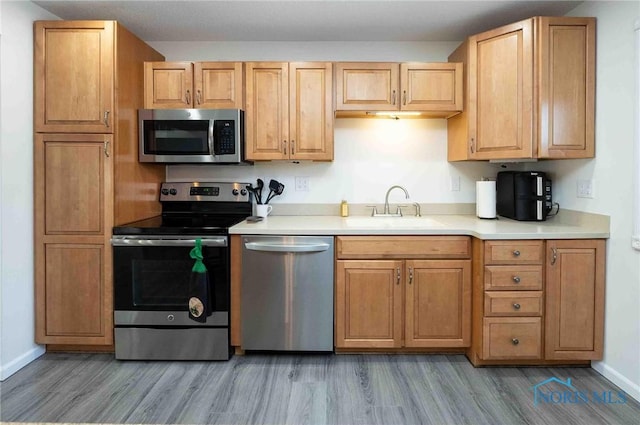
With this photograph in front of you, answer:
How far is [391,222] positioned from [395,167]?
56 cm

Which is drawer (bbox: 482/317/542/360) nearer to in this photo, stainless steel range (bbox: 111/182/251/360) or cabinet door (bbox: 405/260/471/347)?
cabinet door (bbox: 405/260/471/347)

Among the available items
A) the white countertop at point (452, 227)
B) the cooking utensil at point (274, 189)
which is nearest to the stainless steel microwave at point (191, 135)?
the cooking utensil at point (274, 189)

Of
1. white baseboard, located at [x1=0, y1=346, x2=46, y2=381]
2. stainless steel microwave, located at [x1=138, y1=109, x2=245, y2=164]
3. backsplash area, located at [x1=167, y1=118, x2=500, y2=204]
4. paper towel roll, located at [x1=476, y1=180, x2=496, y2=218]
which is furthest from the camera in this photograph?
backsplash area, located at [x1=167, y1=118, x2=500, y2=204]

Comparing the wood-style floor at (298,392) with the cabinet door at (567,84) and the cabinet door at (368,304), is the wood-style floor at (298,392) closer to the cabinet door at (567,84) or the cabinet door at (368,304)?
the cabinet door at (368,304)

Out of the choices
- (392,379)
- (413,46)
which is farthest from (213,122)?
(392,379)

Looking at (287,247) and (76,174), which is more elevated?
(76,174)

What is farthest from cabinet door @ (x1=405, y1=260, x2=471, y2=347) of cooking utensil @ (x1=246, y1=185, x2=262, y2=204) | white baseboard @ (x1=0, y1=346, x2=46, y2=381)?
white baseboard @ (x1=0, y1=346, x2=46, y2=381)

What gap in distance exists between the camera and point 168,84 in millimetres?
2805

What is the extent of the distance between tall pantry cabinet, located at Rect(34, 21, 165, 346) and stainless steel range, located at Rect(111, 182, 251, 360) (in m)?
0.11

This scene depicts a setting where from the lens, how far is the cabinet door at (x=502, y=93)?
246cm

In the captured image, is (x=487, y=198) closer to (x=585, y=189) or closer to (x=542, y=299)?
(x=585, y=189)

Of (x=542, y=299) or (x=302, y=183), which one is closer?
(x=542, y=299)

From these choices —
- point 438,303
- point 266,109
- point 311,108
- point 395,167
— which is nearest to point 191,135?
point 266,109

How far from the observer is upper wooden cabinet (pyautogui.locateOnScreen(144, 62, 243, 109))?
110 inches
